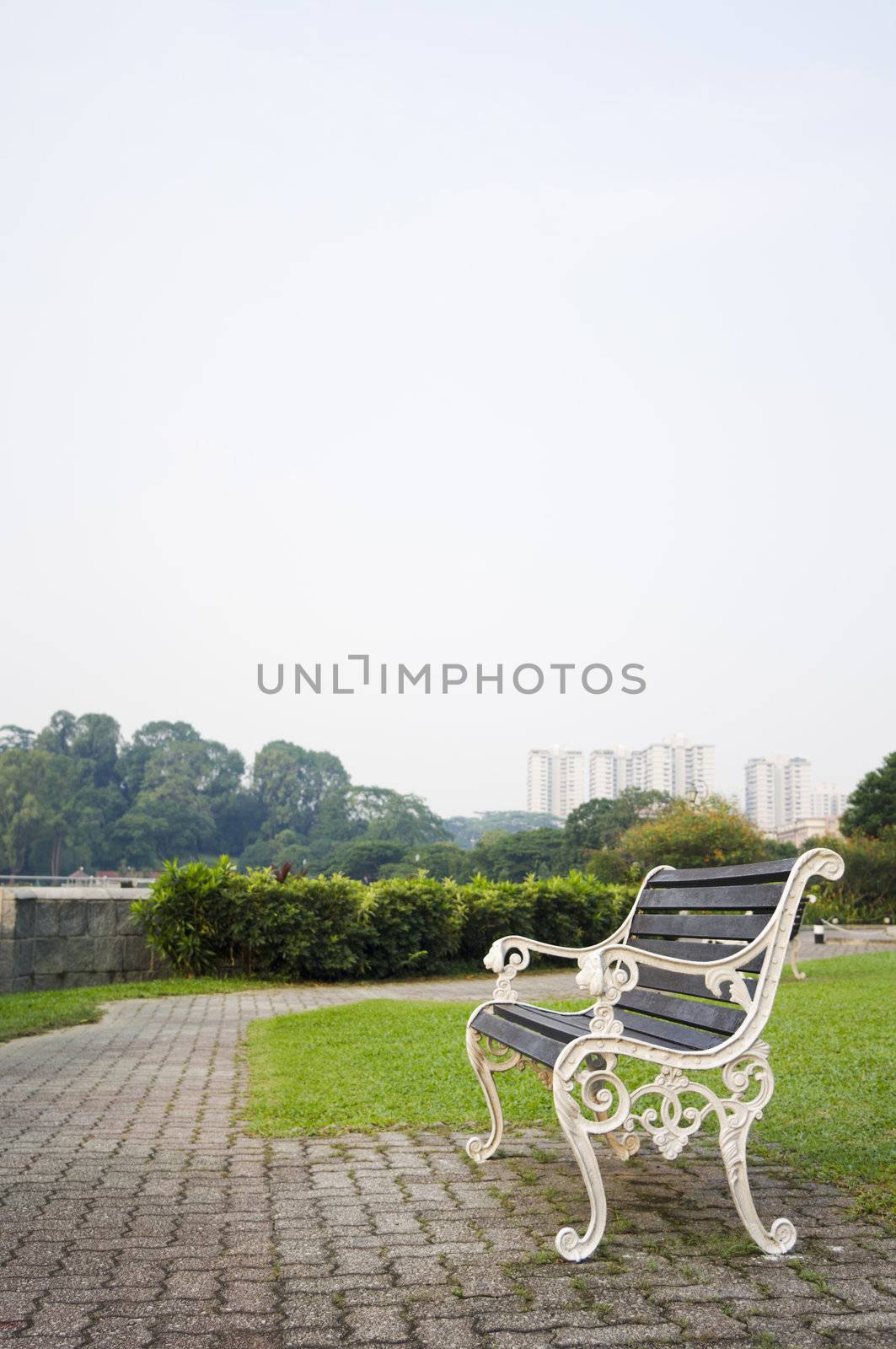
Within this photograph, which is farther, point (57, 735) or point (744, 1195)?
point (57, 735)

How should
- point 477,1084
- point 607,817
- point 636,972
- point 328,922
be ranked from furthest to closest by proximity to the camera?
point 607,817, point 328,922, point 477,1084, point 636,972

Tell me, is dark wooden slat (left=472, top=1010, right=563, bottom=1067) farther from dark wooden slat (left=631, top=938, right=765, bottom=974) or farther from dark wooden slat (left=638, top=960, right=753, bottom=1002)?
dark wooden slat (left=638, top=960, right=753, bottom=1002)

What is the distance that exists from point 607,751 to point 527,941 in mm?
124008

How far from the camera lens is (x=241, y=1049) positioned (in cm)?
827

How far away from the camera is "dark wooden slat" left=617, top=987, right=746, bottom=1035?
11.3ft

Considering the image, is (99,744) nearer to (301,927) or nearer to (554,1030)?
(301,927)

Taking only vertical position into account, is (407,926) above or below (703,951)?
below

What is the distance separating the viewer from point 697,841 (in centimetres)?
2683

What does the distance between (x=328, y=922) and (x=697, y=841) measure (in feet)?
46.0

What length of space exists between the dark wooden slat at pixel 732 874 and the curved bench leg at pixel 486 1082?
2.99 feet

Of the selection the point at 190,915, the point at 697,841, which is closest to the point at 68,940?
the point at 190,915

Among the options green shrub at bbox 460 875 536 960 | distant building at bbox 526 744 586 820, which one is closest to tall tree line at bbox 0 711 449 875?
distant building at bbox 526 744 586 820

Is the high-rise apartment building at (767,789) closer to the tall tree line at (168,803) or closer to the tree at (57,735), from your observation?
the tall tree line at (168,803)

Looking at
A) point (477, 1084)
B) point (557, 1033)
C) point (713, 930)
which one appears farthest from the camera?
point (477, 1084)
